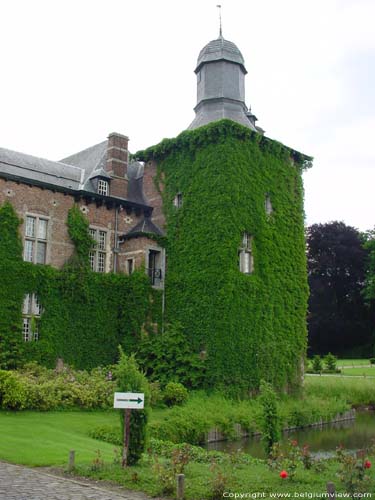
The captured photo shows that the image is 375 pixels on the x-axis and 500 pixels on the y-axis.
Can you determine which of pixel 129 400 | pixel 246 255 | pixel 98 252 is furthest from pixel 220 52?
pixel 129 400

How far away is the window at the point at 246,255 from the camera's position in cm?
2508

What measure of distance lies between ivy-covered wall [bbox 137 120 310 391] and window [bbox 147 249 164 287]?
17.7 inches

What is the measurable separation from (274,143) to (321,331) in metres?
31.0

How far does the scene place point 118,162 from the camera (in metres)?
27.5

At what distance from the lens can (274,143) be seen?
88.9ft

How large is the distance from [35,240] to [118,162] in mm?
6173

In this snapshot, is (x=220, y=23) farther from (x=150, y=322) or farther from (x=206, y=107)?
(x=150, y=322)

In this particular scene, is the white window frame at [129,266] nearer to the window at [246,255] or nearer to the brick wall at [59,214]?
the brick wall at [59,214]

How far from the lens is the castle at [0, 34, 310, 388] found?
23859 millimetres

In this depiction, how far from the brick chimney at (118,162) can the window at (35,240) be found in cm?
436

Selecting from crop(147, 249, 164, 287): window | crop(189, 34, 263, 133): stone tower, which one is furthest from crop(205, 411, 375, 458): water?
crop(189, 34, 263, 133): stone tower

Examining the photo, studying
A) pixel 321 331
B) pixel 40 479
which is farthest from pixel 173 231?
pixel 321 331

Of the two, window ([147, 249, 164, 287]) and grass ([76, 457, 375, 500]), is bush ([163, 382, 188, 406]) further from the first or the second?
grass ([76, 457, 375, 500])
